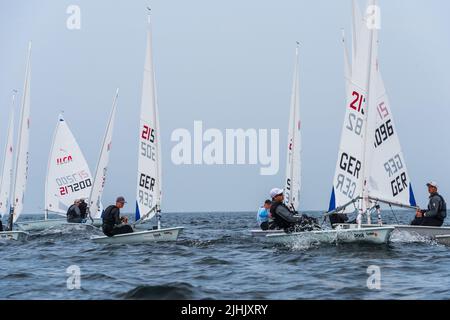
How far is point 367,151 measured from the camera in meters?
17.7

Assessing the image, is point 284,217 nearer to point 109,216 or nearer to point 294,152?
point 109,216

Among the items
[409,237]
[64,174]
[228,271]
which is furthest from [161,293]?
[64,174]

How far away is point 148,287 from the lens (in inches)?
422

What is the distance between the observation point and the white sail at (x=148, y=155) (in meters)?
20.6

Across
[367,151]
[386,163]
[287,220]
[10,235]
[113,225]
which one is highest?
[367,151]

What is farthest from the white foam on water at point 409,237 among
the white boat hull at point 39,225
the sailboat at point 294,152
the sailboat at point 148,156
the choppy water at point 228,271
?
the white boat hull at point 39,225

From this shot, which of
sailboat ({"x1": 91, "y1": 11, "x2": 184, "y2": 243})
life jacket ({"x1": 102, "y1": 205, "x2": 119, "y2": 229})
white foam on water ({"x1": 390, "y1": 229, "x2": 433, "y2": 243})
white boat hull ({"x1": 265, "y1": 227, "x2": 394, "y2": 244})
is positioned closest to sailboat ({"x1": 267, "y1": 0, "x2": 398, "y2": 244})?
white boat hull ({"x1": 265, "y1": 227, "x2": 394, "y2": 244})

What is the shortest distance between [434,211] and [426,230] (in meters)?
0.74

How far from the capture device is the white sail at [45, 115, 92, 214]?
115 feet

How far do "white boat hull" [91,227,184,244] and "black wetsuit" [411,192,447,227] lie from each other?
662 cm

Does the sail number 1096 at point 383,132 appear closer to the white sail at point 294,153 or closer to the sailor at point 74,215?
the white sail at point 294,153

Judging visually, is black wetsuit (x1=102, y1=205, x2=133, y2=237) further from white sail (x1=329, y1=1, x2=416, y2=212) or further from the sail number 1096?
the sail number 1096
